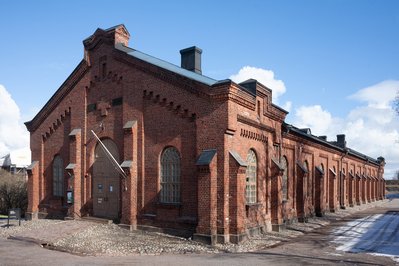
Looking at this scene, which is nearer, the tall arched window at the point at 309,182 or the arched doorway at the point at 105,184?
the arched doorway at the point at 105,184

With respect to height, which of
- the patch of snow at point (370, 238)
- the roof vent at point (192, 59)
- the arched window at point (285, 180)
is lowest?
the patch of snow at point (370, 238)

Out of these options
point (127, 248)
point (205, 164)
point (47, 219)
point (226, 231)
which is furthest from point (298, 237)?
point (47, 219)

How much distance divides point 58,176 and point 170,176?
8.37 m

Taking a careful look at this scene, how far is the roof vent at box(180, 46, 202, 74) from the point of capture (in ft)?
71.9

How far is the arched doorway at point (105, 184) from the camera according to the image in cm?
1777

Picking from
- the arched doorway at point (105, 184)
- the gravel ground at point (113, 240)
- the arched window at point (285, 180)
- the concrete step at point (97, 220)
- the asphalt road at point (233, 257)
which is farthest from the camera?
the arched window at point (285, 180)

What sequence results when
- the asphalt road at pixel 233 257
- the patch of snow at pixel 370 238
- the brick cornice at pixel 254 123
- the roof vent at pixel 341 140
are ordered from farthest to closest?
1. the roof vent at pixel 341 140
2. the brick cornice at pixel 254 123
3. the patch of snow at pixel 370 238
4. the asphalt road at pixel 233 257

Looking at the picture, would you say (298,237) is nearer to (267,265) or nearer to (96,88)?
(267,265)

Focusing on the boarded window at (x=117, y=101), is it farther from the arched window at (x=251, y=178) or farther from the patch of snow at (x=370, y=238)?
the patch of snow at (x=370, y=238)

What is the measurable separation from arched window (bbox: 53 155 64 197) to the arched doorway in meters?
2.94

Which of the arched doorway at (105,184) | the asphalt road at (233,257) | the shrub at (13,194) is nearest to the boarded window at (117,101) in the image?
the arched doorway at (105,184)

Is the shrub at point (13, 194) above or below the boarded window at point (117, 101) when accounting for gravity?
below

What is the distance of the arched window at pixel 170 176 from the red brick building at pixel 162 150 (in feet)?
0.14

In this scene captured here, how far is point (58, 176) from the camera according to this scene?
21000 millimetres
